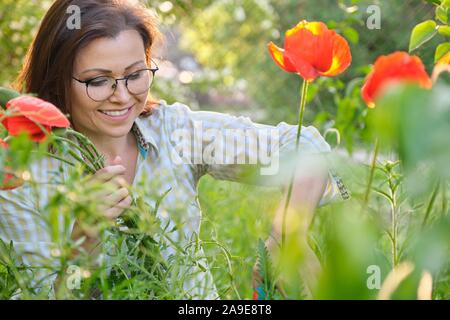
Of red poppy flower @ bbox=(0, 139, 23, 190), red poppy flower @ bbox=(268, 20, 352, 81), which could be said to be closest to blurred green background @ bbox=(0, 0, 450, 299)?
red poppy flower @ bbox=(268, 20, 352, 81)

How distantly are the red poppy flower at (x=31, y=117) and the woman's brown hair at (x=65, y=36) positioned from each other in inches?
21.2

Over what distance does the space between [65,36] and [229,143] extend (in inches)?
13.1

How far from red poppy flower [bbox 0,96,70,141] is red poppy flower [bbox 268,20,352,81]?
0.28 metres

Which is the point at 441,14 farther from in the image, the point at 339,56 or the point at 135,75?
the point at 135,75

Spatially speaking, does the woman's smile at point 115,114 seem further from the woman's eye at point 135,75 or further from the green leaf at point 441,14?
the green leaf at point 441,14

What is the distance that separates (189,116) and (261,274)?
64cm

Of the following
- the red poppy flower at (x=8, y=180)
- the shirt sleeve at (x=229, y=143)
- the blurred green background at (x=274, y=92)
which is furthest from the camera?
the shirt sleeve at (x=229, y=143)

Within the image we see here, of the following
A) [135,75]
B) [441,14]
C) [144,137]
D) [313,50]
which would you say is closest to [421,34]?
[441,14]

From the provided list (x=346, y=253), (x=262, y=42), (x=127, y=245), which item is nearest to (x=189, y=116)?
(x=127, y=245)

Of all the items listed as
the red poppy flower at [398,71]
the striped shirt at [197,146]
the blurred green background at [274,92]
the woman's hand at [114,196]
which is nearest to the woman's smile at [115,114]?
the striped shirt at [197,146]

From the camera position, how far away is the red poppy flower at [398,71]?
0.53 metres

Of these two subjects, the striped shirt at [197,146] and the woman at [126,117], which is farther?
the striped shirt at [197,146]

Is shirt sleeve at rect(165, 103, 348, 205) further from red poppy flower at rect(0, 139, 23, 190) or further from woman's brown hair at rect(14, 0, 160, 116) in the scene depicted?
red poppy flower at rect(0, 139, 23, 190)

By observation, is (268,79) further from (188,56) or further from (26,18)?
(188,56)
